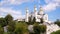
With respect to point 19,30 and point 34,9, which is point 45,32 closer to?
point 19,30

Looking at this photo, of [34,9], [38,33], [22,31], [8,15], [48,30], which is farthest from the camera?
[34,9]

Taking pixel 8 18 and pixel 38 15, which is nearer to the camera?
pixel 8 18

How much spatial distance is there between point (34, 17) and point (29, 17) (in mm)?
2605

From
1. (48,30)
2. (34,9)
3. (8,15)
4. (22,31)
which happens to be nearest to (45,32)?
(48,30)

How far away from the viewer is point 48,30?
43.2 m

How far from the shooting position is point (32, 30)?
42.7 metres

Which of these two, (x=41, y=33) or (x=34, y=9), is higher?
(x=34, y=9)

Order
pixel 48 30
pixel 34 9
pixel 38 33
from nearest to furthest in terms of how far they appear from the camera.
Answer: pixel 38 33, pixel 48 30, pixel 34 9

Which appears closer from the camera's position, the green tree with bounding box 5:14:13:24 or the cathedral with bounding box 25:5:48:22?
the green tree with bounding box 5:14:13:24

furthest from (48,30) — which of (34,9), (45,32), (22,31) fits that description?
(34,9)

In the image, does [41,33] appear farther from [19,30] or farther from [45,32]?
[19,30]

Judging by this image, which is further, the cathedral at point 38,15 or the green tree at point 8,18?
the cathedral at point 38,15

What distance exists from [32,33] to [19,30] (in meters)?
8.03

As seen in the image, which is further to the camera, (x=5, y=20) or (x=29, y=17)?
(x=29, y=17)
